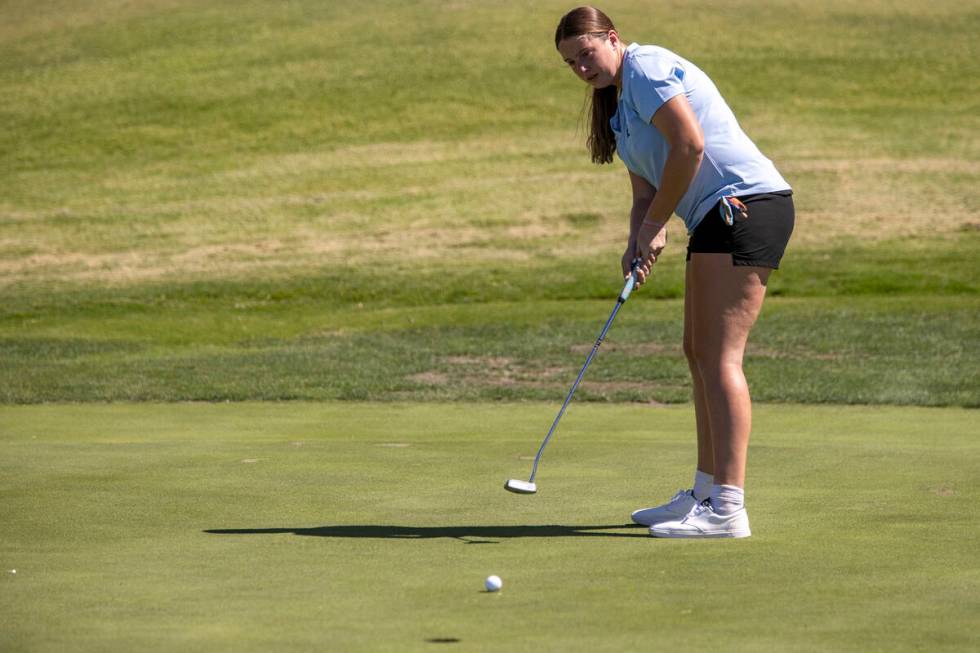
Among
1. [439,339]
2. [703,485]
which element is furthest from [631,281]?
[439,339]

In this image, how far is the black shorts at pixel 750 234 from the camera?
544cm

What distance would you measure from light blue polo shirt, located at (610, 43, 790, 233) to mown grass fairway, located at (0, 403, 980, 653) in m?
1.15

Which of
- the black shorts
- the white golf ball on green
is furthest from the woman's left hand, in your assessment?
the white golf ball on green

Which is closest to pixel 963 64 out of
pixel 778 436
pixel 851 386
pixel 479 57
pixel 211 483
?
pixel 479 57

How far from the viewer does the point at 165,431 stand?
350 inches

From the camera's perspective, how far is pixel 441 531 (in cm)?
546

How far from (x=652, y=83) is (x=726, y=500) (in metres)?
1.41

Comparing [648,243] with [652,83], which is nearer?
[652,83]

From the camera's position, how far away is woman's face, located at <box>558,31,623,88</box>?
5.54m

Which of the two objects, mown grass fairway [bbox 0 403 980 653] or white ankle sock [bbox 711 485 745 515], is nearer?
mown grass fairway [bbox 0 403 980 653]

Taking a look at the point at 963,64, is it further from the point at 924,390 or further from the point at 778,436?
the point at 778,436

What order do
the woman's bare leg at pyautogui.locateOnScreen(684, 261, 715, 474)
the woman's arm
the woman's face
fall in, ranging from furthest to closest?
the woman's bare leg at pyautogui.locateOnScreen(684, 261, 715, 474) → the woman's face → the woman's arm

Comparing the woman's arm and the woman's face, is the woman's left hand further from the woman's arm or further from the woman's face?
the woman's face

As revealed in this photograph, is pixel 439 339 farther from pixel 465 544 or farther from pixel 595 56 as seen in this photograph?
pixel 465 544
